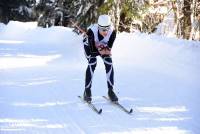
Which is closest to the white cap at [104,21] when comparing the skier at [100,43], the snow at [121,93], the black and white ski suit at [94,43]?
the skier at [100,43]

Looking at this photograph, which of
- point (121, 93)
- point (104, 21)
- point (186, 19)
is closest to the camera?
point (104, 21)

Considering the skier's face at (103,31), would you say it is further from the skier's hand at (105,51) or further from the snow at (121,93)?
the snow at (121,93)

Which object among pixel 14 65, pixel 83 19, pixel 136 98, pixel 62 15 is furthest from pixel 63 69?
pixel 62 15

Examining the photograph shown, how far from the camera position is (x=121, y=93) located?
10250 mm

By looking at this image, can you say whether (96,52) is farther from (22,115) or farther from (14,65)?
(14,65)

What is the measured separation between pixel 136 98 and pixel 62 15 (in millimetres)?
28447

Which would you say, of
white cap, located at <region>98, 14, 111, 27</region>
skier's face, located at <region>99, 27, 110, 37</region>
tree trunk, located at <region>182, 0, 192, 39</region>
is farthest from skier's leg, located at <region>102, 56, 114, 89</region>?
tree trunk, located at <region>182, 0, 192, 39</region>

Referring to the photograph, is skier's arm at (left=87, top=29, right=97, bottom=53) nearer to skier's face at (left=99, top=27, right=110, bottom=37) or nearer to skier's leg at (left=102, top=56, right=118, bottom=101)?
skier's face at (left=99, top=27, right=110, bottom=37)

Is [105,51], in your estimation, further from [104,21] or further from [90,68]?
[104,21]

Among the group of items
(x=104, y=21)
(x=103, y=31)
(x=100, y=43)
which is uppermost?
(x=104, y=21)

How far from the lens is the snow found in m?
7.50

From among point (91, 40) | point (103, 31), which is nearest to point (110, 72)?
point (91, 40)

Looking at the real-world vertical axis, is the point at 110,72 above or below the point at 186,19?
above

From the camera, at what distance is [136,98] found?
9656mm
